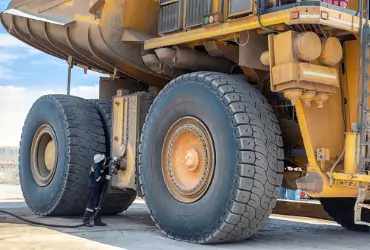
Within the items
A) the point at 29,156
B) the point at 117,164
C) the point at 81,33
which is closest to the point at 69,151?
the point at 117,164

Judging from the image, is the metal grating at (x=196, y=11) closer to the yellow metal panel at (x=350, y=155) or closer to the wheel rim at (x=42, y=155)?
the yellow metal panel at (x=350, y=155)

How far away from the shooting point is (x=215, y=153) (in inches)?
259

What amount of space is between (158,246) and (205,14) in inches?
112

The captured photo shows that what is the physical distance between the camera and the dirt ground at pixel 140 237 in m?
6.39

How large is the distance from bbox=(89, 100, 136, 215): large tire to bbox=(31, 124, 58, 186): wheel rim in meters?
0.91

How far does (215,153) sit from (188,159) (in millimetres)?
455

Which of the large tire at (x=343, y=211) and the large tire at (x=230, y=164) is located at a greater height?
the large tire at (x=230, y=164)

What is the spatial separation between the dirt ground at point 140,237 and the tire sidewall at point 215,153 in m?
A: 0.29

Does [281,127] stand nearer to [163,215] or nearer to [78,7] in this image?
[163,215]

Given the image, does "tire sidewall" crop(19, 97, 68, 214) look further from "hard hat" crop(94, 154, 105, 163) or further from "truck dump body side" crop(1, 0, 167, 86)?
"truck dump body side" crop(1, 0, 167, 86)

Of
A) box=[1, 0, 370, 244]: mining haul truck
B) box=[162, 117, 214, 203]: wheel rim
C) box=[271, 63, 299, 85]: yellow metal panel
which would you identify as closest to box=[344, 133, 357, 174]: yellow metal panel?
box=[1, 0, 370, 244]: mining haul truck

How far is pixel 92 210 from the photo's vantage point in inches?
327

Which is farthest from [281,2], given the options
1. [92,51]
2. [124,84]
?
[124,84]

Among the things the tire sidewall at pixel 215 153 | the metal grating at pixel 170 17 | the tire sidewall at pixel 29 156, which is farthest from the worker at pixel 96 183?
the metal grating at pixel 170 17
